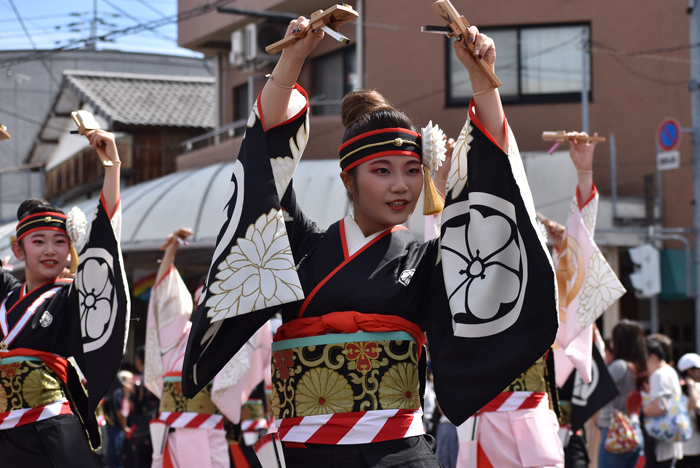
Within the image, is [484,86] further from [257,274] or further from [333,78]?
[333,78]

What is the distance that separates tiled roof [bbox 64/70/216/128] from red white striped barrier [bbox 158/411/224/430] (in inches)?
513

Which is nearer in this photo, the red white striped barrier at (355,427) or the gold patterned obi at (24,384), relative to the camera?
the red white striped barrier at (355,427)

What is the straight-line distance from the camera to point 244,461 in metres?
6.93

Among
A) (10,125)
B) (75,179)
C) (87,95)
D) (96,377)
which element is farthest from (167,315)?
(10,125)

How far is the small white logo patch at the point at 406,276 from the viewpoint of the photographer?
2564mm

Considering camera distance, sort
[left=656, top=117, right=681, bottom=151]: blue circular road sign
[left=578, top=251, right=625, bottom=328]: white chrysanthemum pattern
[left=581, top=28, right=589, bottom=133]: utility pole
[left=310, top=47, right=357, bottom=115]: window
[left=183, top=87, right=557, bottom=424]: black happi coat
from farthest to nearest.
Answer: [left=310, top=47, right=357, bottom=115]: window < [left=581, top=28, right=589, bottom=133]: utility pole < [left=656, top=117, right=681, bottom=151]: blue circular road sign < [left=578, top=251, right=625, bottom=328]: white chrysanthemum pattern < [left=183, top=87, right=557, bottom=424]: black happi coat

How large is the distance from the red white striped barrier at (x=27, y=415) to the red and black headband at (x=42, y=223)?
0.83 metres

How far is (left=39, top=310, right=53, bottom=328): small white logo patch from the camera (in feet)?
13.0

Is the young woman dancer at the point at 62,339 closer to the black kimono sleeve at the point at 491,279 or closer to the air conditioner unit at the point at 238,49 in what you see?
the black kimono sleeve at the point at 491,279

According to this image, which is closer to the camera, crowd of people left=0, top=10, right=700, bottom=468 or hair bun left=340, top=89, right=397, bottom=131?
crowd of people left=0, top=10, right=700, bottom=468

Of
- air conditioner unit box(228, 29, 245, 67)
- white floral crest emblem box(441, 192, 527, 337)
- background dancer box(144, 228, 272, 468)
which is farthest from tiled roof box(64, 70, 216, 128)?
white floral crest emblem box(441, 192, 527, 337)

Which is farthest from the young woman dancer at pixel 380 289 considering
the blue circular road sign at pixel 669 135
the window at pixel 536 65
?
the window at pixel 536 65

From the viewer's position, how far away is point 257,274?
98.2 inches

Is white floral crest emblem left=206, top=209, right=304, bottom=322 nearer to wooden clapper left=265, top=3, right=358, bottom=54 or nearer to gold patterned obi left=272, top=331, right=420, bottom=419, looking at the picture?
gold patterned obi left=272, top=331, right=420, bottom=419
